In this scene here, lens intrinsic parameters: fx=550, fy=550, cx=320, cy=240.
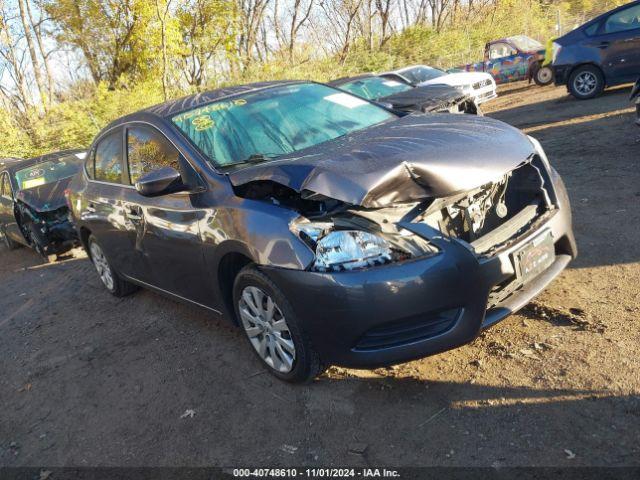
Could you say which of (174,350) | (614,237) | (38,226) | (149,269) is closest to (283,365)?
(174,350)

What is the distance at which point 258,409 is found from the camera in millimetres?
3188

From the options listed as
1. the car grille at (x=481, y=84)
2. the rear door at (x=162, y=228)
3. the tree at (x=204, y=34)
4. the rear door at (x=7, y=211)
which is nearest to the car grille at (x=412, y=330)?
the rear door at (x=162, y=228)

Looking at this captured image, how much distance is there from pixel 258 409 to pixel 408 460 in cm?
101

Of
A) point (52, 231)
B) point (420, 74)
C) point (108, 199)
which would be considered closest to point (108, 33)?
point (420, 74)

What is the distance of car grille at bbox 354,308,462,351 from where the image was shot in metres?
2.82

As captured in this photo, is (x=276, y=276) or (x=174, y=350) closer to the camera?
(x=276, y=276)

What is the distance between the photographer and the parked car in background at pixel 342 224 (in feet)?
9.14

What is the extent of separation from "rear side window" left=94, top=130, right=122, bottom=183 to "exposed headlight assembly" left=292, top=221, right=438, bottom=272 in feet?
8.31

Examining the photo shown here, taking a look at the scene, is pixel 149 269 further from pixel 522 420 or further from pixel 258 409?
pixel 522 420

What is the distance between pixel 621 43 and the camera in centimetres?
1047

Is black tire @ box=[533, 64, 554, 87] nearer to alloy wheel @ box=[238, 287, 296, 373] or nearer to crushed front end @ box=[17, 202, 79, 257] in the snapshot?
crushed front end @ box=[17, 202, 79, 257]

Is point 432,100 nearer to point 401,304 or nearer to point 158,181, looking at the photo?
point 158,181

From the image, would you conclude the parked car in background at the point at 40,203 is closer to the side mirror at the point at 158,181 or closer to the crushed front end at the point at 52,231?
the crushed front end at the point at 52,231

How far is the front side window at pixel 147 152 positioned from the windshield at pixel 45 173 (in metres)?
4.74
